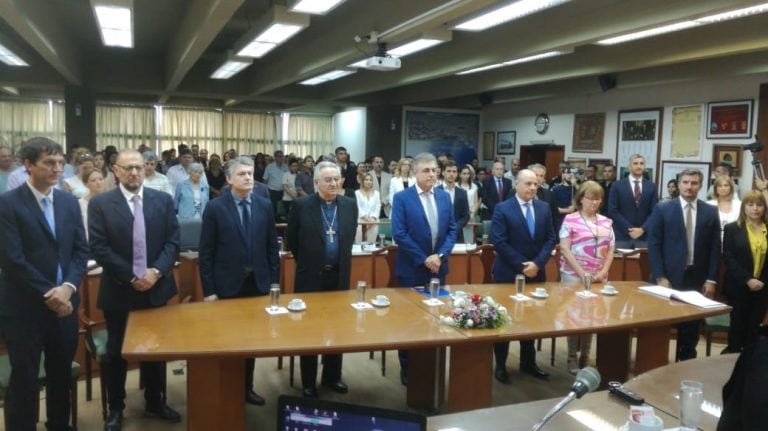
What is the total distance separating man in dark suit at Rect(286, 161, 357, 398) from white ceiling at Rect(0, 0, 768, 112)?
2157 mm

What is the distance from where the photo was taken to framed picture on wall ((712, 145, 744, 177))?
26.3 ft

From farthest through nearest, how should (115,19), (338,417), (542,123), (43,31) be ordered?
(542,123) → (43,31) → (115,19) → (338,417)

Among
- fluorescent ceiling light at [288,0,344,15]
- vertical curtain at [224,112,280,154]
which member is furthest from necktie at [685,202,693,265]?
vertical curtain at [224,112,280,154]

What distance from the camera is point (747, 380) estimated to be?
134cm

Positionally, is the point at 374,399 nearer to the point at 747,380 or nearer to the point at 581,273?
the point at 581,273

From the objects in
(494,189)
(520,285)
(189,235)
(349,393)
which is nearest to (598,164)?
(494,189)

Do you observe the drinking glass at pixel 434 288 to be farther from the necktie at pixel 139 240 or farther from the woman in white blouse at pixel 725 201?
the woman in white blouse at pixel 725 201

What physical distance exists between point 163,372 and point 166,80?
29.9 feet

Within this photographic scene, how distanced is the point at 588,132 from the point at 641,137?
47.9 inches

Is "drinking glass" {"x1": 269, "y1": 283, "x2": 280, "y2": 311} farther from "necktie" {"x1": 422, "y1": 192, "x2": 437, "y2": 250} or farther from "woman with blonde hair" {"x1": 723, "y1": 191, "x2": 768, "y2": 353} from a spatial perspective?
"woman with blonde hair" {"x1": 723, "y1": 191, "x2": 768, "y2": 353}

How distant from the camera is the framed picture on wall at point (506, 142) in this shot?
1262cm

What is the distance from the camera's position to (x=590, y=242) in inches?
163

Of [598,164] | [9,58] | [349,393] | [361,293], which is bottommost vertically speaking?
[349,393]

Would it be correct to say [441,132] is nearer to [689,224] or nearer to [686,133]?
[686,133]
